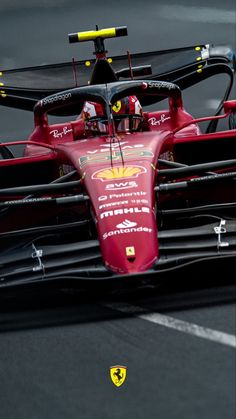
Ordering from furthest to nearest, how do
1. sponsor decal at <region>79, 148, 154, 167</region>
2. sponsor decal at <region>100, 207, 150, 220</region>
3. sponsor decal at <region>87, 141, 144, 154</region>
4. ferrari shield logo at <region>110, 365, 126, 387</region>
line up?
sponsor decal at <region>87, 141, 144, 154</region>
sponsor decal at <region>79, 148, 154, 167</region>
sponsor decal at <region>100, 207, 150, 220</region>
ferrari shield logo at <region>110, 365, 126, 387</region>

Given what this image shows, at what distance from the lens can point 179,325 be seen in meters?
6.31

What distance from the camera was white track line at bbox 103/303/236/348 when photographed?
6.08m

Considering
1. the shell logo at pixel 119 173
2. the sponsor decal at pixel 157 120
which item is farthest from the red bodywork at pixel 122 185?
the sponsor decal at pixel 157 120

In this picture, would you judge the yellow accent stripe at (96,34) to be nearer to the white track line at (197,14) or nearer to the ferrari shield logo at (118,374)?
the ferrari shield logo at (118,374)

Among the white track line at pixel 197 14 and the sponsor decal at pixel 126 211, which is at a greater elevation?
the sponsor decal at pixel 126 211

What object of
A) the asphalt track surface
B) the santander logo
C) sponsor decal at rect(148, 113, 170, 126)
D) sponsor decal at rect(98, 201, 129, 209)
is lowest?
the asphalt track surface

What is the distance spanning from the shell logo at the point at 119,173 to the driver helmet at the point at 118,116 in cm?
112

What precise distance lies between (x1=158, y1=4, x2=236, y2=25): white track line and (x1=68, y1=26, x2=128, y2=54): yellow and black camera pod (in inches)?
261

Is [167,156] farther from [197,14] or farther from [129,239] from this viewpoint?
[197,14]

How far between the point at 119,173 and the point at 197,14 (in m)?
9.79

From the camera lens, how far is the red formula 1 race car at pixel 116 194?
6.33 meters

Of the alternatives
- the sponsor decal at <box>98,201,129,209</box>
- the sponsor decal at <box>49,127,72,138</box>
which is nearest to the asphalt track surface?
the sponsor decal at <box>98,201,129,209</box>

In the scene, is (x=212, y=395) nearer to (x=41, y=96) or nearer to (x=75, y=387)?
(x=75, y=387)

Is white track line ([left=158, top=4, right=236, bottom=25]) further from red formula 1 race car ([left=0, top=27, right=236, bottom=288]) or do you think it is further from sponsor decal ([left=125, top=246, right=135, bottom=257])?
sponsor decal ([left=125, top=246, right=135, bottom=257])
